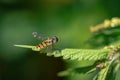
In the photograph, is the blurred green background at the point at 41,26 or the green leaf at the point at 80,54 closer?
the green leaf at the point at 80,54

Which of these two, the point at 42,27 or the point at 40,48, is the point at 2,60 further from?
the point at 40,48

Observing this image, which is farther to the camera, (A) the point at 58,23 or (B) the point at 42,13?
(B) the point at 42,13

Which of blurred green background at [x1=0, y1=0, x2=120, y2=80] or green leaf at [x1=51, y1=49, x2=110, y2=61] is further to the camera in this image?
blurred green background at [x1=0, y1=0, x2=120, y2=80]

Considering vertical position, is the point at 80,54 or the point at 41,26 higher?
the point at 41,26

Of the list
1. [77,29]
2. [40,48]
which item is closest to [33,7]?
[77,29]

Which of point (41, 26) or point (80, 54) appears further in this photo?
point (41, 26)

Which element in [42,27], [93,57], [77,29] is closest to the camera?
[93,57]

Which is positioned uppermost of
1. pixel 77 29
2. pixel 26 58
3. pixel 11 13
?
pixel 11 13

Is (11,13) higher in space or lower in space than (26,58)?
higher
